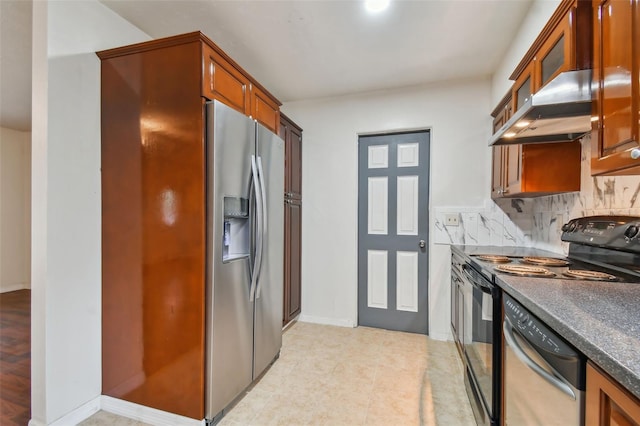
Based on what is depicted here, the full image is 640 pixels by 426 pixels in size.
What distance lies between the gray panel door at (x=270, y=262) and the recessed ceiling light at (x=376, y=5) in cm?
105

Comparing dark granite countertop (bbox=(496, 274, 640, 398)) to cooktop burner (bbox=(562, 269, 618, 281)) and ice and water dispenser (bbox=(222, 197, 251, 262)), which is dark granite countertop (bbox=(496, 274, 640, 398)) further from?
ice and water dispenser (bbox=(222, 197, 251, 262))

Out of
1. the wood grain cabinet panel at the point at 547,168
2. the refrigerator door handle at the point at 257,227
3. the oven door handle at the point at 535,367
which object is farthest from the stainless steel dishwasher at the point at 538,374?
the refrigerator door handle at the point at 257,227

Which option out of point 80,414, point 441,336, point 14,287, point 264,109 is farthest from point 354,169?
point 14,287

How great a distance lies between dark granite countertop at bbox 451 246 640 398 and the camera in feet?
1.73

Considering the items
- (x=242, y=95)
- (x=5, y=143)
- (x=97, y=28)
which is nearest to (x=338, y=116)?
(x=242, y=95)

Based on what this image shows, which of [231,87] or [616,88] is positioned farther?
[231,87]

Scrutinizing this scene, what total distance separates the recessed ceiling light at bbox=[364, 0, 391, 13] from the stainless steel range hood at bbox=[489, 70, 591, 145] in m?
1.11

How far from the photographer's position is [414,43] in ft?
7.39

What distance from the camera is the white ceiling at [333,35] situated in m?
1.87

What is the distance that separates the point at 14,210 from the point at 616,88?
22.7 ft

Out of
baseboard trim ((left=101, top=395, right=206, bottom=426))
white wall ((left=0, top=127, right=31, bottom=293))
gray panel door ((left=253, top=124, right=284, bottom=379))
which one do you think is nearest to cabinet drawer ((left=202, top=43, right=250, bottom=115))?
gray panel door ((left=253, top=124, right=284, bottom=379))

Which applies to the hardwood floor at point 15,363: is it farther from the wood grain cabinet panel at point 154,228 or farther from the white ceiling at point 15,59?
the white ceiling at point 15,59

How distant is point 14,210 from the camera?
4.51 metres

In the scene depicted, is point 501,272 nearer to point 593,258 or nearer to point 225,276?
point 593,258
